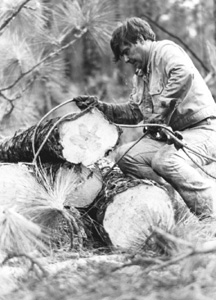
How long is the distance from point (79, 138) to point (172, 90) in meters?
0.55

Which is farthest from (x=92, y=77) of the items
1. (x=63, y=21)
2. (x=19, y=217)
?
(x=19, y=217)

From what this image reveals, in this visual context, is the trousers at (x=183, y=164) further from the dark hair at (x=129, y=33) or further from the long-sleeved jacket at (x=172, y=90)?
the dark hair at (x=129, y=33)

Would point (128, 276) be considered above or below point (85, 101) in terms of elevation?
below

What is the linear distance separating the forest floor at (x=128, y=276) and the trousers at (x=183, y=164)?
551mm

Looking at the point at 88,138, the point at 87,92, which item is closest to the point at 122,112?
the point at 88,138

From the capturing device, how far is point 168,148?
3.31 metres

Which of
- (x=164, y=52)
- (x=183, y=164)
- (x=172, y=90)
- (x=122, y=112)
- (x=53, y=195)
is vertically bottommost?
(x=183, y=164)

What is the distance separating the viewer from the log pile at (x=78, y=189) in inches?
119

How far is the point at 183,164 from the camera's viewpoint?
327cm

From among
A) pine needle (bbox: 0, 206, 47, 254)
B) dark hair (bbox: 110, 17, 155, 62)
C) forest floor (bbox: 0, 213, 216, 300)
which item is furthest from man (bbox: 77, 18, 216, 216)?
pine needle (bbox: 0, 206, 47, 254)

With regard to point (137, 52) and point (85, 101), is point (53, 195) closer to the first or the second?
point (85, 101)

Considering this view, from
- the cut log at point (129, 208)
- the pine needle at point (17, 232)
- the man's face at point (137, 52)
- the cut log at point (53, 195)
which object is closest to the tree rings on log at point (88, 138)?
the cut log at point (53, 195)

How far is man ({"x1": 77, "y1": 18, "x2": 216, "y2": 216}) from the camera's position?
3.24 m

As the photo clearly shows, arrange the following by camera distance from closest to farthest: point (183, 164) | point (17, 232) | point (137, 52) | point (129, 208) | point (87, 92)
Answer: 1. point (17, 232)
2. point (129, 208)
3. point (183, 164)
4. point (137, 52)
5. point (87, 92)
